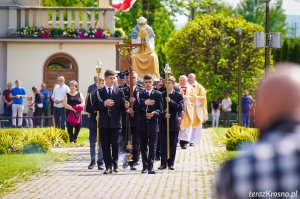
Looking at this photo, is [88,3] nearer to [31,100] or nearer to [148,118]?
[31,100]

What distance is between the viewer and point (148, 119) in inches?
700

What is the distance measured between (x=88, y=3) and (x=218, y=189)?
51208mm

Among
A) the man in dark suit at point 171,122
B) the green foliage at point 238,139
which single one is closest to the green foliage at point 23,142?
the man in dark suit at point 171,122

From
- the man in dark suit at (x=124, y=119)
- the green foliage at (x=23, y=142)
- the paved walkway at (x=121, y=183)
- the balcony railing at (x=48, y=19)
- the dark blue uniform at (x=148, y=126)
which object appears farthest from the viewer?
the balcony railing at (x=48, y=19)

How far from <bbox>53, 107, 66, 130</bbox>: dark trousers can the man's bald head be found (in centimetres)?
2431

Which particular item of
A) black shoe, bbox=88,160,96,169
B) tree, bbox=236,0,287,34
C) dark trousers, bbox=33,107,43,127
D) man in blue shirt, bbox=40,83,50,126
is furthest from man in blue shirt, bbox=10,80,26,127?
tree, bbox=236,0,287,34

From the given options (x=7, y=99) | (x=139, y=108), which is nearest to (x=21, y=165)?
(x=139, y=108)

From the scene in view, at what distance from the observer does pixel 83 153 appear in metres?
22.5

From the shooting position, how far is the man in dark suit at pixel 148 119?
17547 mm

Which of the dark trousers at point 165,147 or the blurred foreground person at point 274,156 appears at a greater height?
the blurred foreground person at point 274,156

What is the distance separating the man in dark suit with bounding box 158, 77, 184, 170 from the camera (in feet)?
60.1

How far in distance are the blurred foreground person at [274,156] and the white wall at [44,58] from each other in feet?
109

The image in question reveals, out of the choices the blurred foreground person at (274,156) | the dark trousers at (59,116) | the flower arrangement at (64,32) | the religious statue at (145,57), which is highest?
the flower arrangement at (64,32)

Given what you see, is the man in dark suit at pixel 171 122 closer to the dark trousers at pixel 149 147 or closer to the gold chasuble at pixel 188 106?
the dark trousers at pixel 149 147
